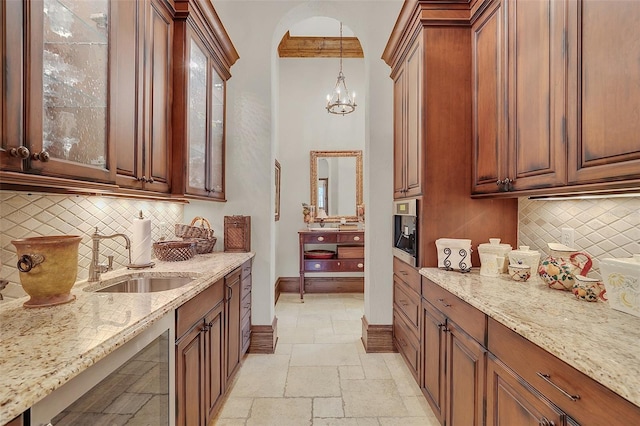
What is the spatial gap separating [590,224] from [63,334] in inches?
88.9

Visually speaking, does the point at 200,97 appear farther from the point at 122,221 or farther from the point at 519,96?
the point at 519,96

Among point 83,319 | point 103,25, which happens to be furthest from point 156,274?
point 103,25

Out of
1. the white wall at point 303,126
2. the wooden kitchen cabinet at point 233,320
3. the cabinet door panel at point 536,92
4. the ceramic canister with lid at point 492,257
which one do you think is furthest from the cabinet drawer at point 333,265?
the cabinet door panel at point 536,92

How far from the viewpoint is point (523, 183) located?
5.46 ft

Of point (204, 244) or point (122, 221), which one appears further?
point (204, 244)

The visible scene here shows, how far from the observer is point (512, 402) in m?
1.15

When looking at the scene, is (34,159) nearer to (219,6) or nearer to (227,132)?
(227,132)

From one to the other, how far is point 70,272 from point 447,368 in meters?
1.84

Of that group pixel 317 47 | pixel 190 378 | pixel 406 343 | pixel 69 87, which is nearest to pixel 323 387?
pixel 406 343

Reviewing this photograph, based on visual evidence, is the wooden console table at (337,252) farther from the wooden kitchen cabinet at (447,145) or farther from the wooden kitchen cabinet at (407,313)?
the wooden kitchen cabinet at (447,145)

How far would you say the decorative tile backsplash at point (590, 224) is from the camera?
1411 millimetres

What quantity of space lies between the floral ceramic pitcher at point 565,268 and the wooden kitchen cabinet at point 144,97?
218cm

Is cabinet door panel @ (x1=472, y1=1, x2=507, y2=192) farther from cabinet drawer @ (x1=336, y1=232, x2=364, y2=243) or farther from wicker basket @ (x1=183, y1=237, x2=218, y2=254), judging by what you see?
cabinet drawer @ (x1=336, y1=232, x2=364, y2=243)

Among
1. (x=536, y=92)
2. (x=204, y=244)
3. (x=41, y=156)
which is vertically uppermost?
(x=536, y=92)
